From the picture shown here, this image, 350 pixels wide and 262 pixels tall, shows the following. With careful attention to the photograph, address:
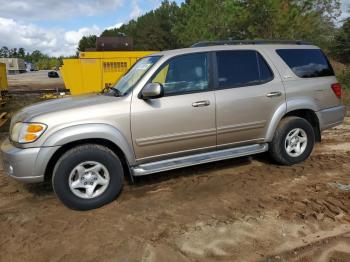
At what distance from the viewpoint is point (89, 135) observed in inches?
180

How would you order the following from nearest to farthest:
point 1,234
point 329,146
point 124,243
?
point 124,243, point 1,234, point 329,146

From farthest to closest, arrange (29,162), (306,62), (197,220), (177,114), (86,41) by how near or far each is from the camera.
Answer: (86,41), (306,62), (177,114), (29,162), (197,220)

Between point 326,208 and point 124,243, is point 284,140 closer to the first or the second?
point 326,208

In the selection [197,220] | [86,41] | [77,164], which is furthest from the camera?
[86,41]

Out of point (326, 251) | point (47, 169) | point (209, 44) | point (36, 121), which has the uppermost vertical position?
point (209, 44)

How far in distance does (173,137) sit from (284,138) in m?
1.85

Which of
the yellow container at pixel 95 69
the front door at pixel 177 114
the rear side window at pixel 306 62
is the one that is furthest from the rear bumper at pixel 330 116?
the yellow container at pixel 95 69

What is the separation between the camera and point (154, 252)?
3.67 meters

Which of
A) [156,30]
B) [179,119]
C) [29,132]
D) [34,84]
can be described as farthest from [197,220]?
[156,30]

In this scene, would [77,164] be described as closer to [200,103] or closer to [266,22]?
[200,103]

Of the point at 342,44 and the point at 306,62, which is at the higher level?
the point at 342,44

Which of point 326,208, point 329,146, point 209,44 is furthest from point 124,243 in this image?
point 329,146

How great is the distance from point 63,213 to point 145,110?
152 centimetres

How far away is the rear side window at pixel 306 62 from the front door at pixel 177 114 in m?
1.43
